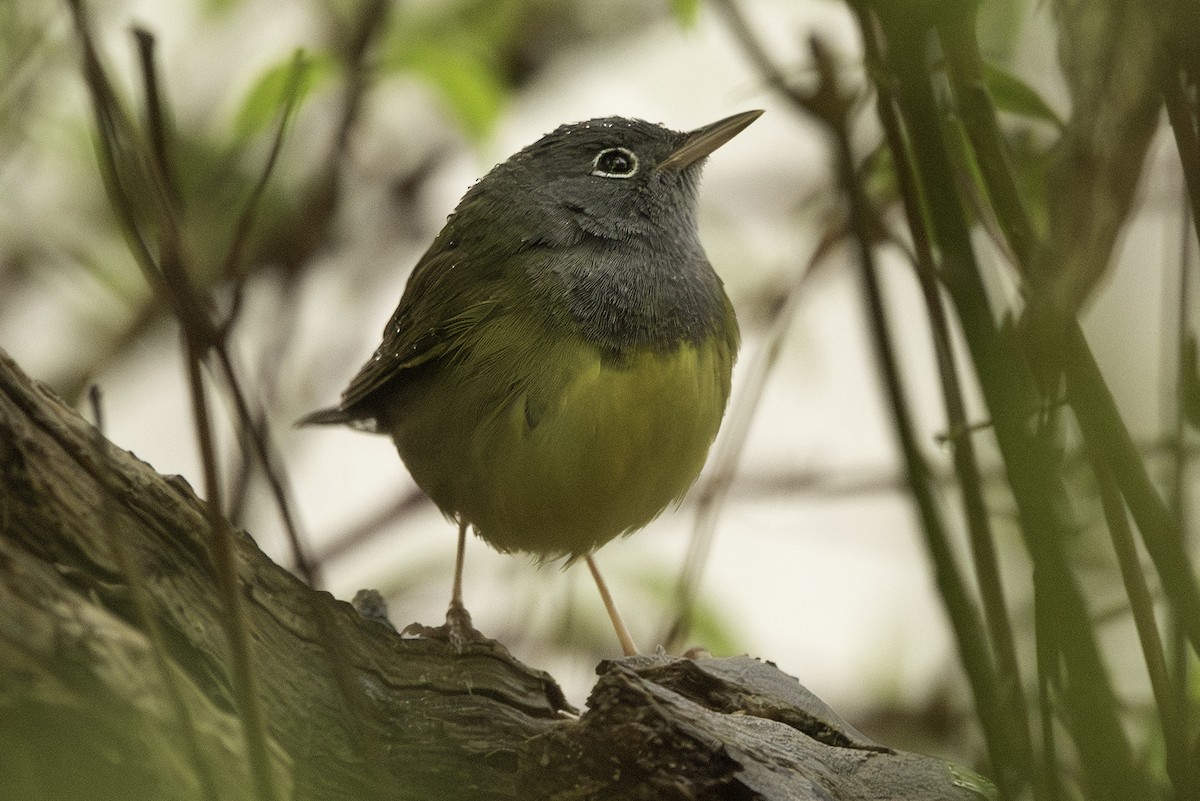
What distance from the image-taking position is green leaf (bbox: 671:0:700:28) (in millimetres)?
2873

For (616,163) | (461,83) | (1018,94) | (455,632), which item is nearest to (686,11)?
(1018,94)

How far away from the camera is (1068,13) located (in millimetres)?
1784

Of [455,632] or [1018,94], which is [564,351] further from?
[1018,94]

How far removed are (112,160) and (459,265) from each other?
2.72m

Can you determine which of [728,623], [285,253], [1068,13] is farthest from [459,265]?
[1068,13]

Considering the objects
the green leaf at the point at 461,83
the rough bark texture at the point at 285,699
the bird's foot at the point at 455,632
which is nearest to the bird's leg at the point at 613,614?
the bird's foot at the point at 455,632

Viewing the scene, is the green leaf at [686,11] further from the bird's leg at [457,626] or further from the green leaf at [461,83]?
the bird's leg at [457,626]

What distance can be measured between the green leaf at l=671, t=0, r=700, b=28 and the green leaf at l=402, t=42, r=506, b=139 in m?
1.21

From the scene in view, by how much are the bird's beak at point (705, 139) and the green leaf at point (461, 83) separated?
2.26 ft

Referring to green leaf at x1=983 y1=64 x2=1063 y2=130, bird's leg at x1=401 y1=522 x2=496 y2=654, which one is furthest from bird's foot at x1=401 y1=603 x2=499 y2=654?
green leaf at x1=983 y1=64 x2=1063 y2=130

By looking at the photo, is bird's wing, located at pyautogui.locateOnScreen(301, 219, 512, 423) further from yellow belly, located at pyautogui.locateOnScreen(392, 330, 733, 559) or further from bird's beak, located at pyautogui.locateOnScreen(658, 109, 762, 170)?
bird's beak, located at pyautogui.locateOnScreen(658, 109, 762, 170)

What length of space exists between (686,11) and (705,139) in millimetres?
1493

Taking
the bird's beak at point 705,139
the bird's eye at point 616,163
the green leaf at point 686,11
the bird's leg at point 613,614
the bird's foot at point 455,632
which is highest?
the bird's eye at point 616,163

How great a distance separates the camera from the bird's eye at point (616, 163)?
14.8 feet
